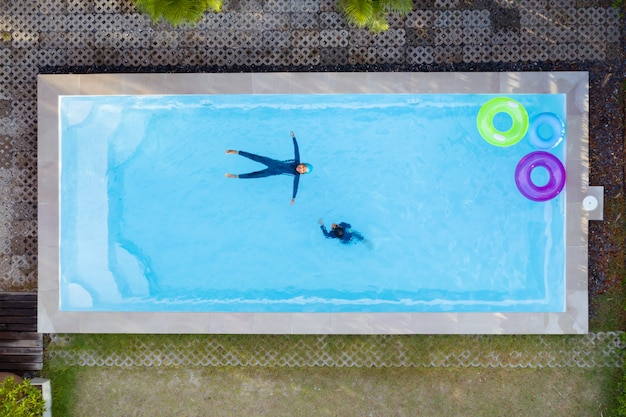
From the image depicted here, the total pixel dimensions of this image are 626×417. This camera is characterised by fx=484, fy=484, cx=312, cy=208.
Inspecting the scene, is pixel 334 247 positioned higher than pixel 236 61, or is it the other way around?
pixel 236 61

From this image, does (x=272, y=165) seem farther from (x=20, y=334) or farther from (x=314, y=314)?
(x=20, y=334)

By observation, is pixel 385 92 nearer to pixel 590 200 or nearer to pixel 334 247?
pixel 334 247

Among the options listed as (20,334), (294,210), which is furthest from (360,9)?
(20,334)

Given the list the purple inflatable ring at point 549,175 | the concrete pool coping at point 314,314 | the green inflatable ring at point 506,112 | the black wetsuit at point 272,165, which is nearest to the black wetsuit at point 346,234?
the black wetsuit at point 272,165

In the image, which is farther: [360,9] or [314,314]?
[314,314]

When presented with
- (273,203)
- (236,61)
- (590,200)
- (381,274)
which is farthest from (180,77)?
(590,200)

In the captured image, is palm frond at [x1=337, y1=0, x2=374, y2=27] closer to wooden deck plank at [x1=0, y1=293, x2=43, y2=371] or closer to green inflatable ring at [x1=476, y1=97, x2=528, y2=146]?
green inflatable ring at [x1=476, y1=97, x2=528, y2=146]
